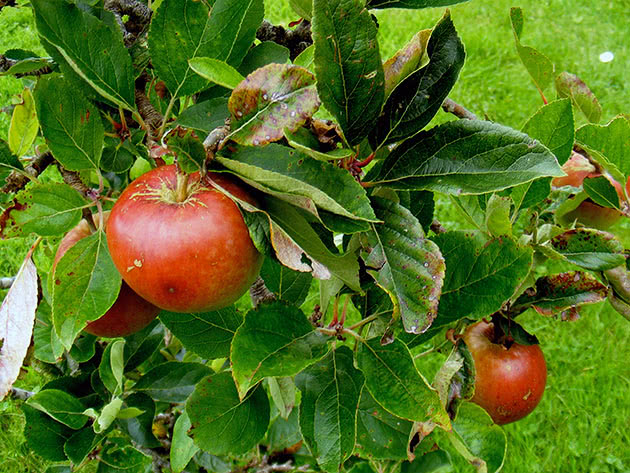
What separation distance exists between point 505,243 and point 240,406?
0.44 m

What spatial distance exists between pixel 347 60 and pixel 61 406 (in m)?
0.81

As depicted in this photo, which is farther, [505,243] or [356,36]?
[505,243]

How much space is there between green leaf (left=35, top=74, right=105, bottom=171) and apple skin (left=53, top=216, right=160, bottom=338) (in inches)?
5.8

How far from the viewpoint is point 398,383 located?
801 millimetres

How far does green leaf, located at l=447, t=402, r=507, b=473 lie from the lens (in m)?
0.94

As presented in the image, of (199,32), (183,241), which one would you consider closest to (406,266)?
(183,241)

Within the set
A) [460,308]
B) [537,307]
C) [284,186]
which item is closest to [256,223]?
[284,186]

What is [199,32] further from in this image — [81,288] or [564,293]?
[564,293]

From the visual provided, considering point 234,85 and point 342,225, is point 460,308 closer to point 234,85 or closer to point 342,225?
point 342,225

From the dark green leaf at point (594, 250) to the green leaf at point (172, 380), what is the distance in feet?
2.25

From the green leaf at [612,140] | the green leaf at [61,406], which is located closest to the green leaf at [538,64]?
the green leaf at [612,140]

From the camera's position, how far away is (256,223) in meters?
0.66

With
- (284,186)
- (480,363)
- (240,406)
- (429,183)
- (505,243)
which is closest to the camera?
(284,186)

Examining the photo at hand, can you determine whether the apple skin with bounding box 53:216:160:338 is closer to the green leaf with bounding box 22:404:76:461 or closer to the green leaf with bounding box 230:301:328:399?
the green leaf with bounding box 230:301:328:399
